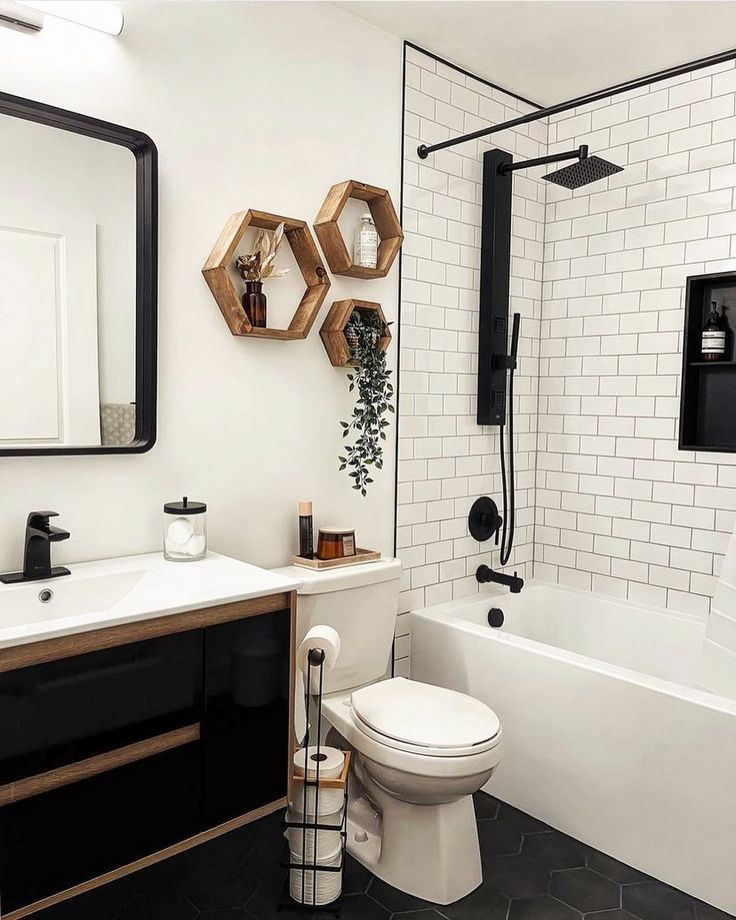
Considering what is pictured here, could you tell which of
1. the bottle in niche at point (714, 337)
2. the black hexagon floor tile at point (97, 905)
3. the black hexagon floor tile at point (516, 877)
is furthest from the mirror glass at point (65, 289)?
the bottle in niche at point (714, 337)

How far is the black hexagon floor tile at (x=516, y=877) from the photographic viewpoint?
2236mm

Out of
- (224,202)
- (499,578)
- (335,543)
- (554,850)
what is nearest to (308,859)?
(554,850)

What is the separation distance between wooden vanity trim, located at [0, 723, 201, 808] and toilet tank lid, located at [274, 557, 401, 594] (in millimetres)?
622

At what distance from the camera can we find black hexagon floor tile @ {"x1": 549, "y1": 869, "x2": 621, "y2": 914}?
2184 mm

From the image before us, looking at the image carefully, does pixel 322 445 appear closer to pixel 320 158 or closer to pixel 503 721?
pixel 320 158

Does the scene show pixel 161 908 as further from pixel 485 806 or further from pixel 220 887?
pixel 485 806

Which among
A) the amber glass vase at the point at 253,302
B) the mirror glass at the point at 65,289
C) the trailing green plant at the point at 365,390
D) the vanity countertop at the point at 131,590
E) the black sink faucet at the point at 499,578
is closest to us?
the vanity countertop at the point at 131,590

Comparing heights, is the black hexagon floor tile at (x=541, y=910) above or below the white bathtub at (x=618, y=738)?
below

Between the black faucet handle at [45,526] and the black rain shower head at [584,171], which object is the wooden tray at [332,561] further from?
the black rain shower head at [584,171]

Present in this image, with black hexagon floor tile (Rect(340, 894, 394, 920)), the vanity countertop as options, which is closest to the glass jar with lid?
the vanity countertop

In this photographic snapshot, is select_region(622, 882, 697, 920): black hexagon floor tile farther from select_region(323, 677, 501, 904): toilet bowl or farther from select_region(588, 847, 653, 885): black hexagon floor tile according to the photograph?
select_region(323, 677, 501, 904): toilet bowl

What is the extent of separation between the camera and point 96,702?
5.38ft

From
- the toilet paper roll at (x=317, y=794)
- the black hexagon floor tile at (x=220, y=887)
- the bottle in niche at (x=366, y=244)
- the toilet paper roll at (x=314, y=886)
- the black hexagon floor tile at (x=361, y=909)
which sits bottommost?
the black hexagon floor tile at (x=361, y=909)

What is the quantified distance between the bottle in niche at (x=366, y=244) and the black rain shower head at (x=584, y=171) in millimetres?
638
